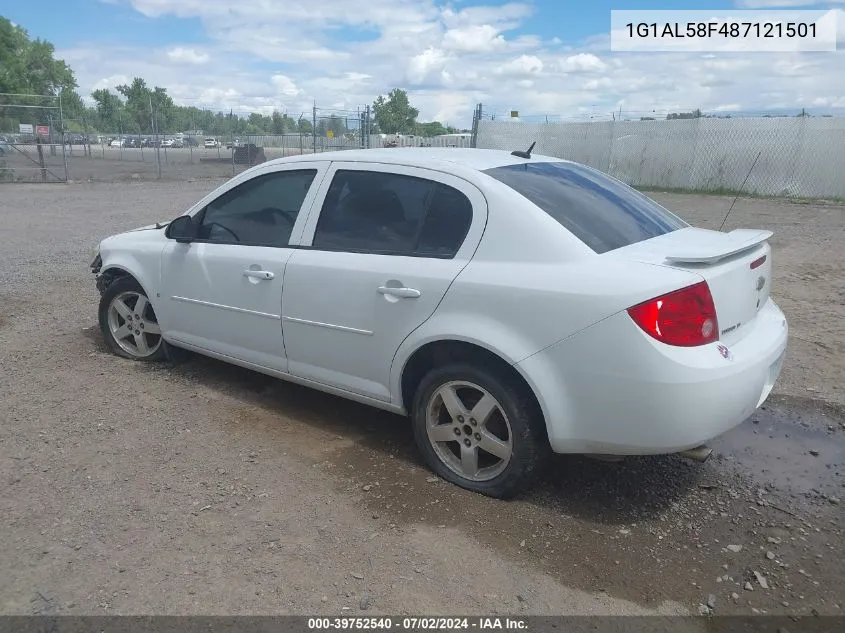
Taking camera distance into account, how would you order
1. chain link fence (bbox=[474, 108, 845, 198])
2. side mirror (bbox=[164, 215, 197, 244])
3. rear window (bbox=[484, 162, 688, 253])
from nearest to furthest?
rear window (bbox=[484, 162, 688, 253]), side mirror (bbox=[164, 215, 197, 244]), chain link fence (bbox=[474, 108, 845, 198])

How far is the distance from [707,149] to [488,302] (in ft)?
69.8

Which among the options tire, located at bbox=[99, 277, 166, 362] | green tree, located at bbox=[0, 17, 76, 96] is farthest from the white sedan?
green tree, located at bbox=[0, 17, 76, 96]

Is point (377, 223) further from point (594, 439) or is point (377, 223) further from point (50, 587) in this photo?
point (50, 587)

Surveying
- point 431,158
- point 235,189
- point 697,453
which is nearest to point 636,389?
point 697,453

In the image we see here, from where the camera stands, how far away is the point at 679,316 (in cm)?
288

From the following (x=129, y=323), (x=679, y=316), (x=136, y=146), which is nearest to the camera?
(x=679, y=316)

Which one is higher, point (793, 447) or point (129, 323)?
point (129, 323)

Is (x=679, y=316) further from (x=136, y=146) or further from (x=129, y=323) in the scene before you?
(x=136, y=146)

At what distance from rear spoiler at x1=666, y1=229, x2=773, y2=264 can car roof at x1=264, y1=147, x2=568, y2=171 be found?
110 cm

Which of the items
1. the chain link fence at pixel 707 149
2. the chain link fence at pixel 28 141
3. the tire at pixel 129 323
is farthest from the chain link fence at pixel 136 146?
the tire at pixel 129 323

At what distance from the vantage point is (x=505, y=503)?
3402mm

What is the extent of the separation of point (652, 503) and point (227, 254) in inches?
114

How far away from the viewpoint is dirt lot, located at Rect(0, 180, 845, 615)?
2748mm

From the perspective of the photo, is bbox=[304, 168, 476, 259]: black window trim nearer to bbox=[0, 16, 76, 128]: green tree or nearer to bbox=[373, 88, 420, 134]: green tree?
bbox=[0, 16, 76, 128]: green tree
